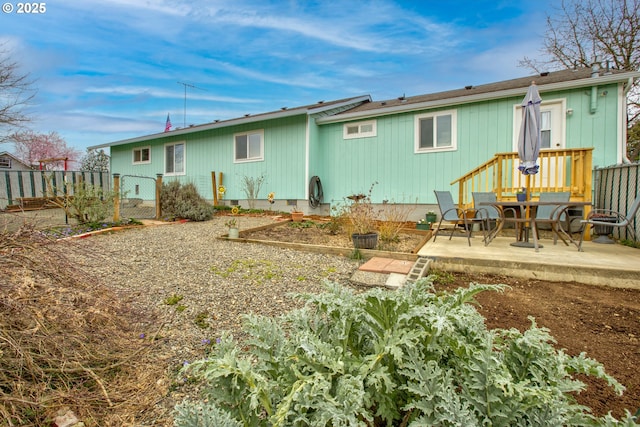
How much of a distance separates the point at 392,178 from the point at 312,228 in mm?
2947

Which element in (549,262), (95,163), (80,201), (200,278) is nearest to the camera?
(200,278)

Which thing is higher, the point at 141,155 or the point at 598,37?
the point at 598,37

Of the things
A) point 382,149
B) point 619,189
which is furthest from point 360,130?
point 619,189

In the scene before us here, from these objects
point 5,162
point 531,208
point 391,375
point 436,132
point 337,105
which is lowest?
point 391,375

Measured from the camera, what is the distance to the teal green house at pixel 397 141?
6242 millimetres

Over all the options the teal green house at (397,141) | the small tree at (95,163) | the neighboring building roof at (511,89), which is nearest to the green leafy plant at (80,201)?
the teal green house at (397,141)

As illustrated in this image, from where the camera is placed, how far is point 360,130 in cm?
894

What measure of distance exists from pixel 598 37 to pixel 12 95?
75.5 feet

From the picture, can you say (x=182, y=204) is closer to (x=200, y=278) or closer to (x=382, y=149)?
(x=200, y=278)

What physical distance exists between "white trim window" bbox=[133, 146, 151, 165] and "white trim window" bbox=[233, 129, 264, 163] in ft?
16.3

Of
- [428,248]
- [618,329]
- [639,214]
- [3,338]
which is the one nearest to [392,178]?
[428,248]

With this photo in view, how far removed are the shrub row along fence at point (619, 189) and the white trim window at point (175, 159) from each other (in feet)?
41.4

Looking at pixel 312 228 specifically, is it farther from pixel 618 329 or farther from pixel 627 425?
pixel 627 425

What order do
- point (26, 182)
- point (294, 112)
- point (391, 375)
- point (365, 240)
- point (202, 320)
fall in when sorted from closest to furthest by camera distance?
point (391, 375) → point (202, 320) → point (365, 240) → point (294, 112) → point (26, 182)
